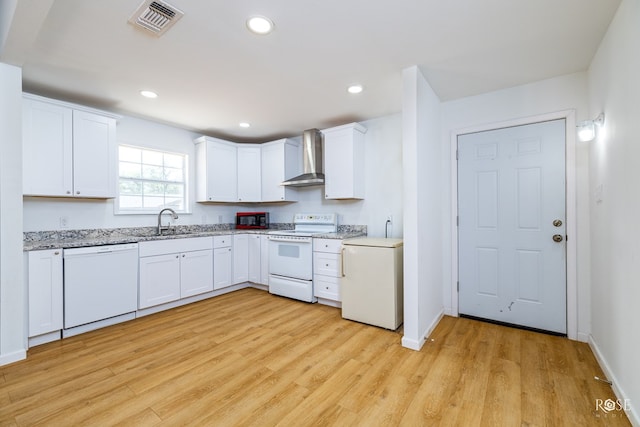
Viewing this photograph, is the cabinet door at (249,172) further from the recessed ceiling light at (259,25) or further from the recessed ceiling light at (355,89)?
the recessed ceiling light at (259,25)

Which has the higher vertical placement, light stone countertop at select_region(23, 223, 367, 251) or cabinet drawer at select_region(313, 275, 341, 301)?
light stone countertop at select_region(23, 223, 367, 251)

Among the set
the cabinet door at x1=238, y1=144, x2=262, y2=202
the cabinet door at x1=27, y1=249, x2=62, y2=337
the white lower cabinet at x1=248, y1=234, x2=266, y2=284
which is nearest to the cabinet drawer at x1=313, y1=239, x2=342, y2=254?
the white lower cabinet at x1=248, y1=234, x2=266, y2=284

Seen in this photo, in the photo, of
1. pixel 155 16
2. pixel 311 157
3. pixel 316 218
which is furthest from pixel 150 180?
pixel 155 16

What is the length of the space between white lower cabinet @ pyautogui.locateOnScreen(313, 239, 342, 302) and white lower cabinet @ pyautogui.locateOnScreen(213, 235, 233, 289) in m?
1.37

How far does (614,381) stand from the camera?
179cm

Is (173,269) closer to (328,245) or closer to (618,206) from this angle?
(328,245)

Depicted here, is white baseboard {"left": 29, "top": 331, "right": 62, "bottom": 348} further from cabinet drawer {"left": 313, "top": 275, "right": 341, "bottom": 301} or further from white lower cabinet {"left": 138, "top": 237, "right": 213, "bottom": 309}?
cabinet drawer {"left": 313, "top": 275, "right": 341, "bottom": 301}

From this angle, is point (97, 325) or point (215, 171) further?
point (215, 171)

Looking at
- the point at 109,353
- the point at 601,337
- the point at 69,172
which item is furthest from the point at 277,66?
the point at 601,337

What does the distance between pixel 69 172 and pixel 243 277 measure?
247cm

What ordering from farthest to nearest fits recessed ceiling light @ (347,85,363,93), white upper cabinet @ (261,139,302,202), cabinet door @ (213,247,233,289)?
1. white upper cabinet @ (261,139,302,202)
2. cabinet door @ (213,247,233,289)
3. recessed ceiling light @ (347,85,363,93)

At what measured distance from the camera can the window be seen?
3672 mm

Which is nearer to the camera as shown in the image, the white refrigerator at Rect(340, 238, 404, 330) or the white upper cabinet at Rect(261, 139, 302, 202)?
the white refrigerator at Rect(340, 238, 404, 330)

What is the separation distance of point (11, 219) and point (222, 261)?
2.20 meters
